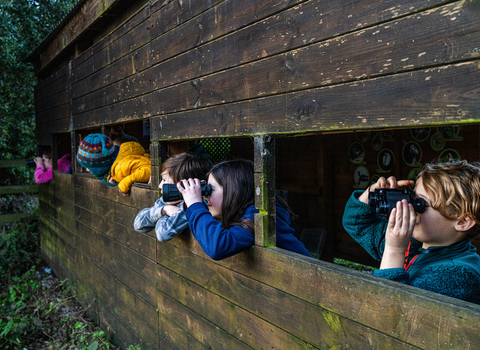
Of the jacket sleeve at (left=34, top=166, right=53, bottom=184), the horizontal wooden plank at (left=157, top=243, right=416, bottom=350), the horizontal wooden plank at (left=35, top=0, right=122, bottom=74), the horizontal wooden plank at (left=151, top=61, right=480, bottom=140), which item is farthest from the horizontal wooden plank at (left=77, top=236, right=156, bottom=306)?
the horizontal wooden plank at (left=35, top=0, right=122, bottom=74)

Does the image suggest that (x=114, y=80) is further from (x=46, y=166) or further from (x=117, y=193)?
(x=46, y=166)

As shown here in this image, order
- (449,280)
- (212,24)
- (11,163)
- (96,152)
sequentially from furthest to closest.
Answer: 1. (11,163)
2. (96,152)
3. (212,24)
4. (449,280)

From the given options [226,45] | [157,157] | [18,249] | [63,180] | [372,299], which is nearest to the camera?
[372,299]

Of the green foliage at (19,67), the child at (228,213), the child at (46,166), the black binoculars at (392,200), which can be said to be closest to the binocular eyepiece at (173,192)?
the child at (228,213)

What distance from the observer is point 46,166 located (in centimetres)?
726

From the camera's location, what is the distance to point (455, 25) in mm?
1271

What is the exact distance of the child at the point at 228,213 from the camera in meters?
2.07

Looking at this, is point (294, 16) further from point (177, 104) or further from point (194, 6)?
point (177, 104)

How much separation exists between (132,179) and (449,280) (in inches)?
114

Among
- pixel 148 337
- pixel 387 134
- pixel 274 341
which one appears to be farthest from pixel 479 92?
pixel 387 134

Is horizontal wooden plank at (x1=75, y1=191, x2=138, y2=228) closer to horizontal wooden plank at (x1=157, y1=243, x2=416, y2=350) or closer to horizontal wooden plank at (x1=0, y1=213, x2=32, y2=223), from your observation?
horizontal wooden plank at (x1=157, y1=243, x2=416, y2=350)

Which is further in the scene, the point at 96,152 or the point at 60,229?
the point at 60,229

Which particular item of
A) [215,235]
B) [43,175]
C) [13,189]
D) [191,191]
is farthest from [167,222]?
[13,189]

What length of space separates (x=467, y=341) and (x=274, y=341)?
1030mm
